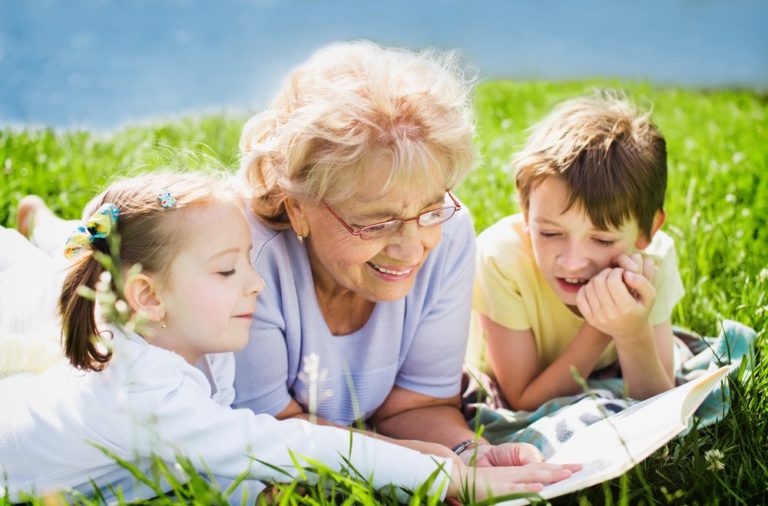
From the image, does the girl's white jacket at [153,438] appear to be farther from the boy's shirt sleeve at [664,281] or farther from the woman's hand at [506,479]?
the boy's shirt sleeve at [664,281]

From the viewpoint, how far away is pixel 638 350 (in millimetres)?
3316

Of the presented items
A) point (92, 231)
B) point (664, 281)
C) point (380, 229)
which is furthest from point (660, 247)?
point (92, 231)

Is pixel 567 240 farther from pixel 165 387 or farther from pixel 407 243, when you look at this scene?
pixel 165 387

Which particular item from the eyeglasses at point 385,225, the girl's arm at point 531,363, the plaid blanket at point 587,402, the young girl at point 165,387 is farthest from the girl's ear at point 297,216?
the girl's arm at point 531,363

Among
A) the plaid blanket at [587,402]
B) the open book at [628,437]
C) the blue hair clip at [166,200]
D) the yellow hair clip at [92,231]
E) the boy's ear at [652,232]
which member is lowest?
the plaid blanket at [587,402]

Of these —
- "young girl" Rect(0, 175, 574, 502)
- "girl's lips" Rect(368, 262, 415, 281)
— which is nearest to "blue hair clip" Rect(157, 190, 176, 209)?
"young girl" Rect(0, 175, 574, 502)

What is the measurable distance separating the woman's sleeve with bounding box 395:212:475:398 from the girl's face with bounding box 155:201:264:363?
2.81ft

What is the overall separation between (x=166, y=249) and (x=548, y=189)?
1546 mm

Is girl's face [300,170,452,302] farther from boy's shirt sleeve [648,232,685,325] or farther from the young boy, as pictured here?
boy's shirt sleeve [648,232,685,325]

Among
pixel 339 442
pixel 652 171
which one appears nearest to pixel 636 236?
pixel 652 171

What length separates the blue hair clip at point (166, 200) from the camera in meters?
2.63

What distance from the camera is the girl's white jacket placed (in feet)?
8.09

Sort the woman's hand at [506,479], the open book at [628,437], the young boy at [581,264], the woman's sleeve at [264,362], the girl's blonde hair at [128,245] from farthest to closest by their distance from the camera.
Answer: the young boy at [581,264] < the woman's sleeve at [264,362] < the girl's blonde hair at [128,245] < the woman's hand at [506,479] < the open book at [628,437]

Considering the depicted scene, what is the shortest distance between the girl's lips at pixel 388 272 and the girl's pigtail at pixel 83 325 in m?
0.94
